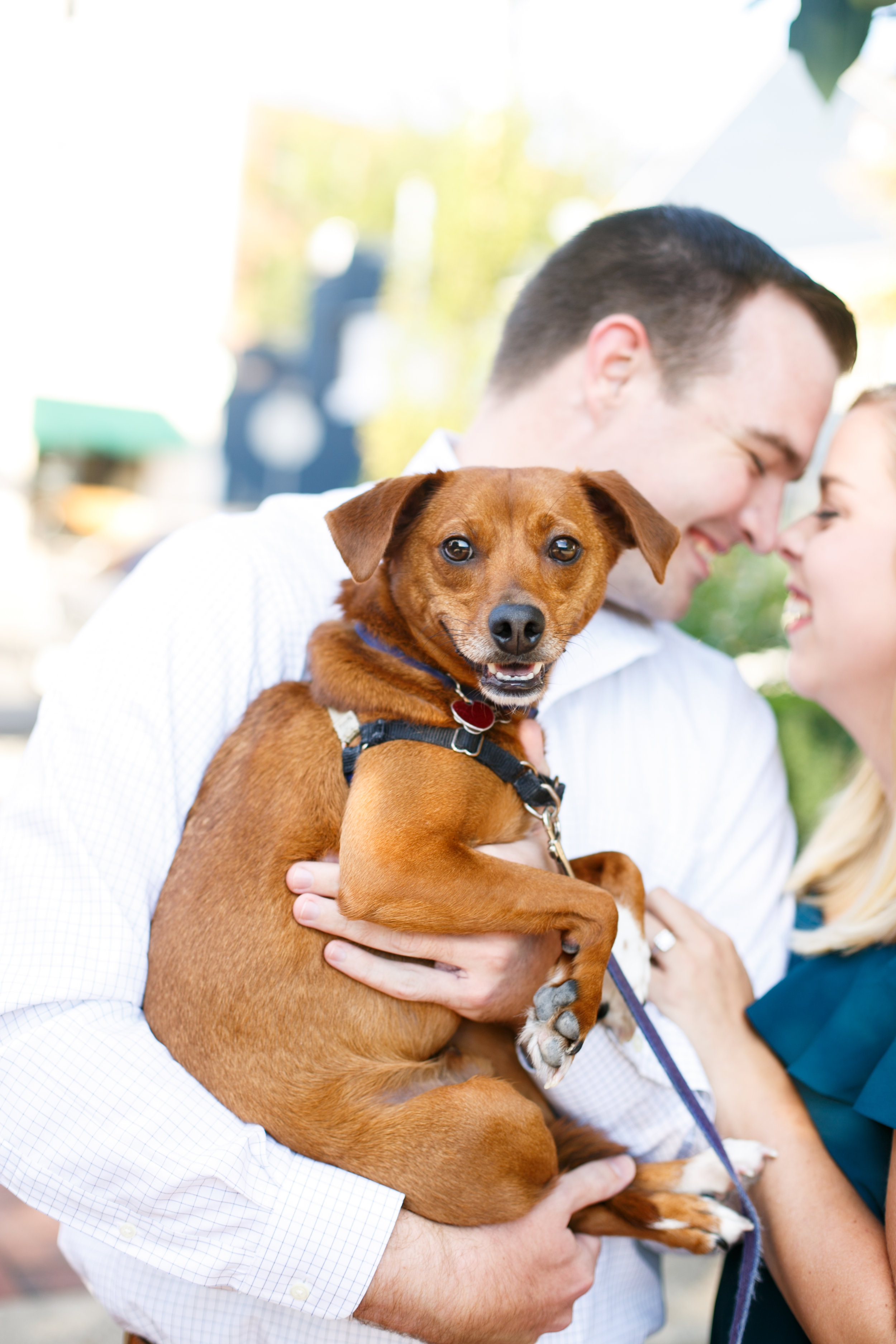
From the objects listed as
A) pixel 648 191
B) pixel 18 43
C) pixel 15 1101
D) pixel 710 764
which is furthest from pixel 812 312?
pixel 18 43

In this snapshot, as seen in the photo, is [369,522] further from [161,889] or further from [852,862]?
[852,862]

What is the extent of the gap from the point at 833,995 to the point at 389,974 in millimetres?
1189

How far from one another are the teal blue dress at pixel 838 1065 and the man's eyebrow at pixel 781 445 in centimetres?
148

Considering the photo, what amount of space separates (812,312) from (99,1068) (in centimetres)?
289

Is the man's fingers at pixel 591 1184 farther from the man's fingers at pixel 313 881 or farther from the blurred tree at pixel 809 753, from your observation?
the blurred tree at pixel 809 753

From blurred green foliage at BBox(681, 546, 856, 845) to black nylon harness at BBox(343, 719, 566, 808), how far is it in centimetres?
346

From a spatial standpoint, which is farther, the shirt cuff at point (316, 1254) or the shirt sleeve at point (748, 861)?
the shirt sleeve at point (748, 861)

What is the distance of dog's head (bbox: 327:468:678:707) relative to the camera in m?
2.38

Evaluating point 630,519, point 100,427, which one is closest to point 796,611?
point 630,519

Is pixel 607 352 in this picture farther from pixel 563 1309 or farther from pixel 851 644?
Answer: pixel 563 1309

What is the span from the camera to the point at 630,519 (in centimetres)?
254

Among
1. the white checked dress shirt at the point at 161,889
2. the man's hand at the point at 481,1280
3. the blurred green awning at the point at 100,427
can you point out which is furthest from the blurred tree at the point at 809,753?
the blurred green awning at the point at 100,427

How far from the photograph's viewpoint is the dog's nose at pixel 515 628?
2.33 metres

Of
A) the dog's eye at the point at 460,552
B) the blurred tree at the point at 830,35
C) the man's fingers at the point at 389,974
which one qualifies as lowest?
the man's fingers at the point at 389,974
